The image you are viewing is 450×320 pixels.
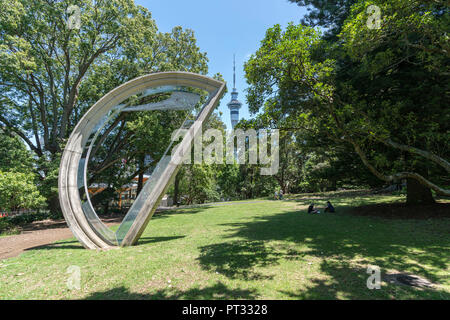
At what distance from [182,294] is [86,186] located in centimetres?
573

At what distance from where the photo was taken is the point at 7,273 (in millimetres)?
5305

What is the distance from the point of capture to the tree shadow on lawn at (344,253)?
13.3 ft

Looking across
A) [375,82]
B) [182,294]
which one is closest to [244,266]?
[182,294]

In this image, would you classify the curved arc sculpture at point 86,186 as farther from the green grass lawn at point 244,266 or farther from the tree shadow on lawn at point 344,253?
the tree shadow on lawn at point 344,253

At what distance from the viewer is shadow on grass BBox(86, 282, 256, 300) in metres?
3.86

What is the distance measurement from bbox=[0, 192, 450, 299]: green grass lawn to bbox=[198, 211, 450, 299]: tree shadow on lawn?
22 mm

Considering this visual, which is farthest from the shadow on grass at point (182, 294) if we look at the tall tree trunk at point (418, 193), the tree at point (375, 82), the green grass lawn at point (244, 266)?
the tall tree trunk at point (418, 193)

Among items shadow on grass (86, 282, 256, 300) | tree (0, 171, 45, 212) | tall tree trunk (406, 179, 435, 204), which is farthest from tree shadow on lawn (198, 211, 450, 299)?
tree (0, 171, 45, 212)

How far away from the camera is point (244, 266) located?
5.21 metres

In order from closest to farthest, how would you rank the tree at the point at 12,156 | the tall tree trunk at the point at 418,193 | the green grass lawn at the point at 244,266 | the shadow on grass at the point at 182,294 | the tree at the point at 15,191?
the shadow on grass at the point at 182,294 → the green grass lawn at the point at 244,266 → the tree at the point at 15,191 → the tall tree trunk at the point at 418,193 → the tree at the point at 12,156

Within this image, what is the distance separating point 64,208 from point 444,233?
13.0 m

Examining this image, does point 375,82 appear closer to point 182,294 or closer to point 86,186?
point 182,294

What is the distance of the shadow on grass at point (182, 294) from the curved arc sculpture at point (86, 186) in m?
3.39
